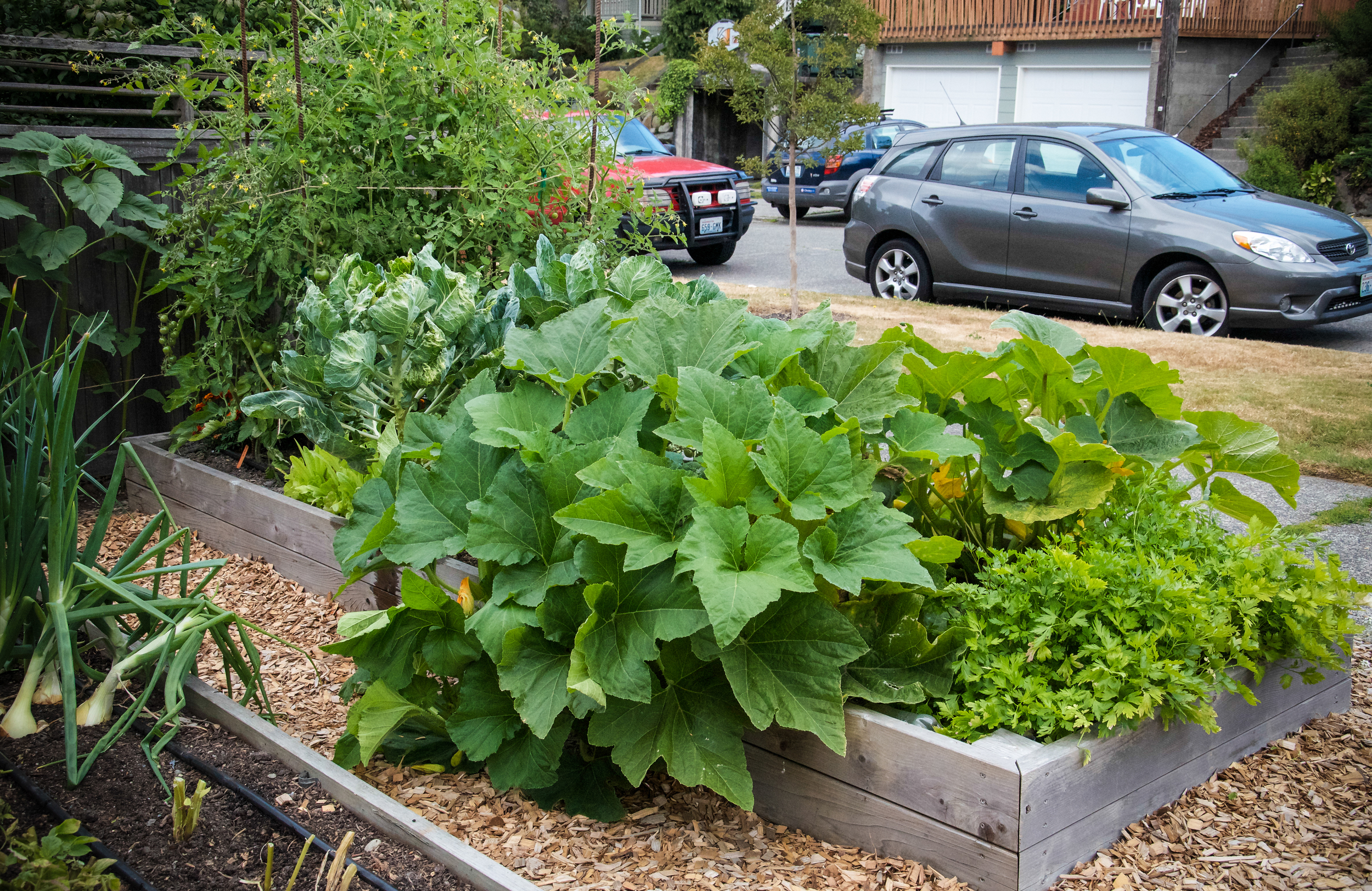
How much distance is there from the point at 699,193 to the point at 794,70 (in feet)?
8.93

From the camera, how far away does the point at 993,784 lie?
205 centimetres

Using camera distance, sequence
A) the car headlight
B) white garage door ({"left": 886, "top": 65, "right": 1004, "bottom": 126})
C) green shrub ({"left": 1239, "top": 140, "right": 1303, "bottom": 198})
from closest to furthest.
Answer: the car headlight
green shrub ({"left": 1239, "top": 140, "right": 1303, "bottom": 198})
white garage door ({"left": 886, "top": 65, "right": 1004, "bottom": 126})

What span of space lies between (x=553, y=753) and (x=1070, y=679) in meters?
1.12

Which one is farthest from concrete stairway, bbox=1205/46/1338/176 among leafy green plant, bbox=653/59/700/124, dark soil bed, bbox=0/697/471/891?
dark soil bed, bbox=0/697/471/891

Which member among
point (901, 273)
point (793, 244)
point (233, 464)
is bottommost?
point (233, 464)

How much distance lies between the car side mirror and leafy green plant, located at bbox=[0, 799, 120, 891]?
8421mm

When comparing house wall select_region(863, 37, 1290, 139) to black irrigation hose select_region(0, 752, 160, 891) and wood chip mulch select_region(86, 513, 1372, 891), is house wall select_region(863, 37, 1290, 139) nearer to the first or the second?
wood chip mulch select_region(86, 513, 1372, 891)

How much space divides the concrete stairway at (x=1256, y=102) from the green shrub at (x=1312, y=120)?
4.64ft

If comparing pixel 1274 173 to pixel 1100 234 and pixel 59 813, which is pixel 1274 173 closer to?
pixel 1100 234

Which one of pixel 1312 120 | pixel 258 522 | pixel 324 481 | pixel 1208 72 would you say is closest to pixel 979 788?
pixel 324 481

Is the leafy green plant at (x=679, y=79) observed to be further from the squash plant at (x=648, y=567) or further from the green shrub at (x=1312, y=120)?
the squash plant at (x=648, y=567)

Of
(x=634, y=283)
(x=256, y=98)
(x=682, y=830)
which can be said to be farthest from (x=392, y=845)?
(x=256, y=98)

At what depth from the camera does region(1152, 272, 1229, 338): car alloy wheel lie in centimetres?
816

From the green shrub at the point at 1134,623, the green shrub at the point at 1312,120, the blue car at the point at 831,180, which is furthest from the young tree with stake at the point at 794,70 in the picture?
the green shrub at the point at 1312,120
